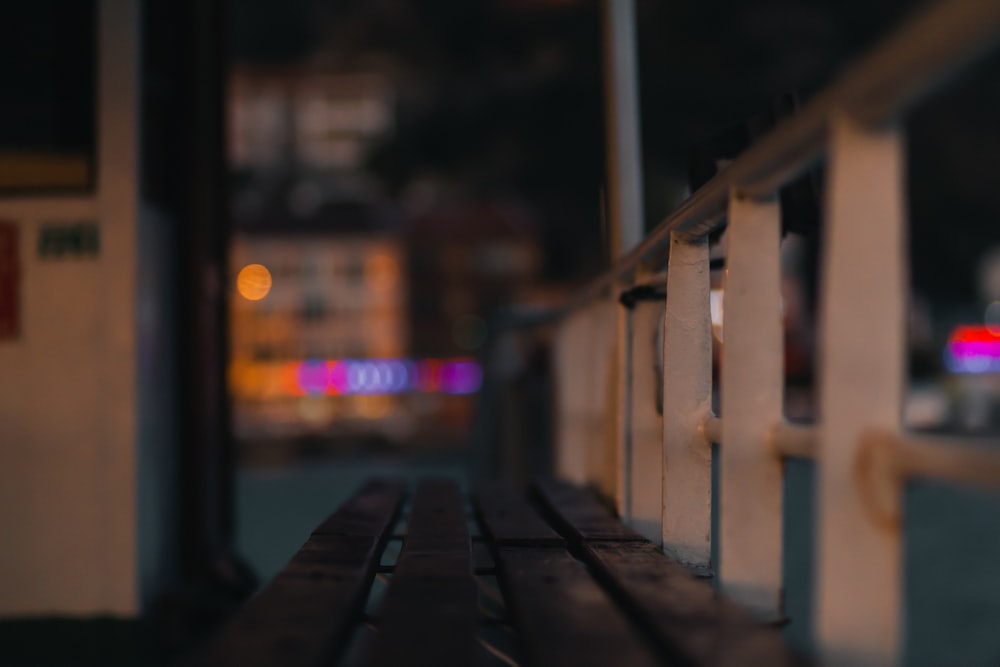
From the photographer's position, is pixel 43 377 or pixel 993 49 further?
pixel 43 377

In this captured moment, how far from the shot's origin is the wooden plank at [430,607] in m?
1.44

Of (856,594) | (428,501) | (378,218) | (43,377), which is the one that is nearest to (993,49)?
(856,594)

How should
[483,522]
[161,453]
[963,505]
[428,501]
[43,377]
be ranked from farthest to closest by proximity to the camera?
[963,505], [161,453], [43,377], [428,501], [483,522]

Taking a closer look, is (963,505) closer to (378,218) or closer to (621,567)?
(621,567)

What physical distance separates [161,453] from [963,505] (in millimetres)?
7823

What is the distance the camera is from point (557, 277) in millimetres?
17156

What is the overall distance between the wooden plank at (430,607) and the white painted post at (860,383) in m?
0.47

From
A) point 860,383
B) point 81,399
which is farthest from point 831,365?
point 81,399

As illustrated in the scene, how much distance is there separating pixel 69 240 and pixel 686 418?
9.43 ft

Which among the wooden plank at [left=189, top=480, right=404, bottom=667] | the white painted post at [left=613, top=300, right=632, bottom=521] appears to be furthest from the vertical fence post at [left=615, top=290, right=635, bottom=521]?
the wooden plank at [left=189, top=480, right=404, bottom=667]

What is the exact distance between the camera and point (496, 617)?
6.76 feet

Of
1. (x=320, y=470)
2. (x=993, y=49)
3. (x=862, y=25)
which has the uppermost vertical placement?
(x=862, y=25)

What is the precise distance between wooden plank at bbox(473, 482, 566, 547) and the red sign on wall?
2.00 m

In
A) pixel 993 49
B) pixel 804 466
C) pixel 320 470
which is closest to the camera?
pixel 993 49
